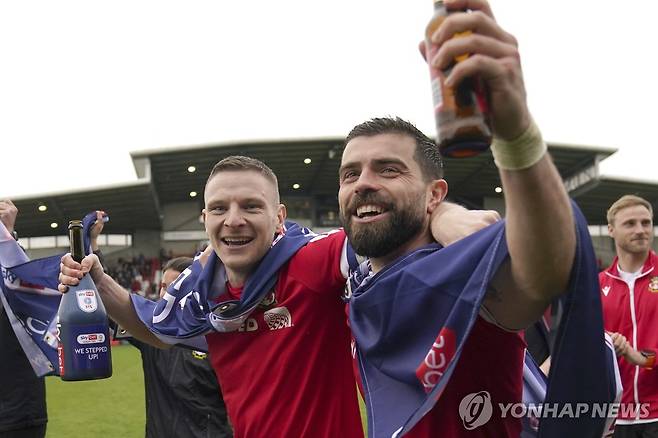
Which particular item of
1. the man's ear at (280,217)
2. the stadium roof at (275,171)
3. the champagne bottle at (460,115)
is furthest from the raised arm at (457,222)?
the stadium roof at (275,171)

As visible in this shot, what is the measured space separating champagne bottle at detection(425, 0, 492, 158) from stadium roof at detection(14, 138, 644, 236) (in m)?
23.6

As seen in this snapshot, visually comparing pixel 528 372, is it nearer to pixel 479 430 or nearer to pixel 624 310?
pixel 479 430

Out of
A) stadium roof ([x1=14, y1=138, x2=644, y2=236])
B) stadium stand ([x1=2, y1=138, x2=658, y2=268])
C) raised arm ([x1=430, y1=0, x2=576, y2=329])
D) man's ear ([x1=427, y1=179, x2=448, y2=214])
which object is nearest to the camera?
raised arm ([x1=430, y1=0, x2=576, y2=329])

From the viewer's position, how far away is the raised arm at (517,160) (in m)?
1.30

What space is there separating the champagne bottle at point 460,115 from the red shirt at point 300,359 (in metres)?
1.37

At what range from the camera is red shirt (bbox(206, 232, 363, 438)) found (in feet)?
9.09

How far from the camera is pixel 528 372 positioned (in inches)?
78.6

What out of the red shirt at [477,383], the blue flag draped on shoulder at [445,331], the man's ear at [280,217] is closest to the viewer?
the blue flag draped on shoulder at [445,331]

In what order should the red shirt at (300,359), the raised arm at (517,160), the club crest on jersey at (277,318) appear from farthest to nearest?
the club crest on jersey at (277,318) → the red shirt at (300,359) → the raised arm at (517,160)

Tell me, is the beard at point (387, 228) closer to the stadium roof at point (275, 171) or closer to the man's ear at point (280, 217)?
the man's ear at point (280, 217)

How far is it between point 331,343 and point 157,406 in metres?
2.14

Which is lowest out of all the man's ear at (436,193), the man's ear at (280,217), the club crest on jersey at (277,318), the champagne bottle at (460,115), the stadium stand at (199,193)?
the stadium stand at (199,193)

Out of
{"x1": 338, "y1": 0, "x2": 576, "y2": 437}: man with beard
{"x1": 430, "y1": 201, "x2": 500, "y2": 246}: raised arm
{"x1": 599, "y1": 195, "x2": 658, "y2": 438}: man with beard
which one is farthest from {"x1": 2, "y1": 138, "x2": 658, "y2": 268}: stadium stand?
{"x1": 430, "y1": 201, "x2": 500, "y2": 246}: raised arm

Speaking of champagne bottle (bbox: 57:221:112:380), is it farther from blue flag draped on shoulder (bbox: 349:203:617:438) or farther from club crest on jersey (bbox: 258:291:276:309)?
blue flag draped on shoulder (bbox: 349:203:617:438)
